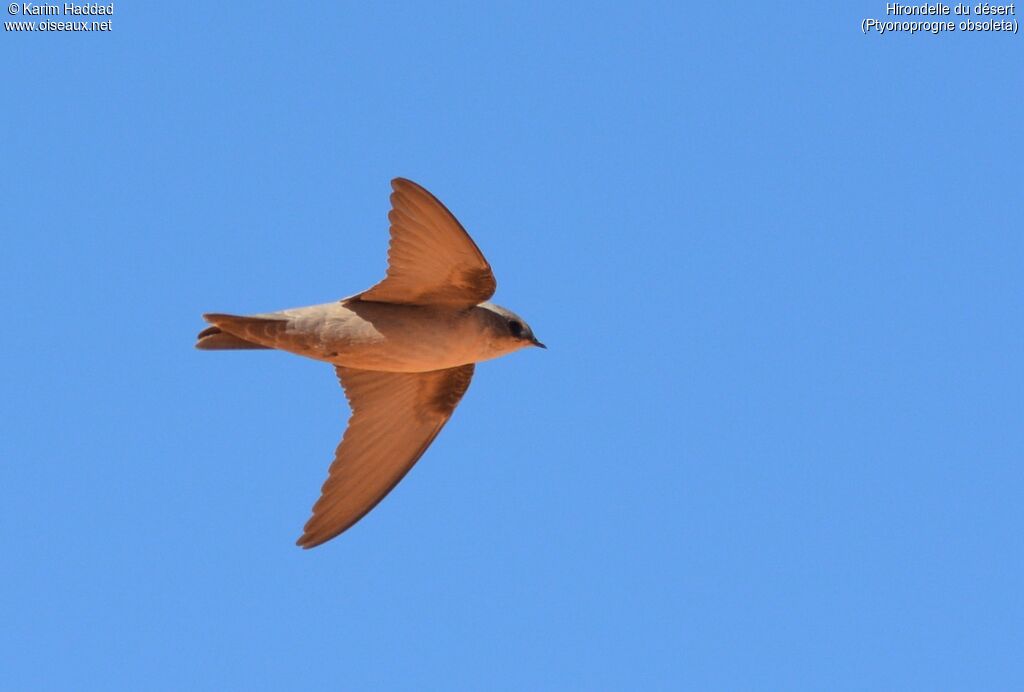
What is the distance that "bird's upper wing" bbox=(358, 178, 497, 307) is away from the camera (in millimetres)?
8695

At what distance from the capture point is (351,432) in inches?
392

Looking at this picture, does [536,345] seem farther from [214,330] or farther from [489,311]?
[214,330]

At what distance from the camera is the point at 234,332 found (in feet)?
29.8

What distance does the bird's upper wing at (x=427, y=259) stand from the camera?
28.5ft

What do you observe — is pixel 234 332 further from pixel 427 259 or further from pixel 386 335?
pixel 427 259

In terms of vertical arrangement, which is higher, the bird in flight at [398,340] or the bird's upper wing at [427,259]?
the bird's upper wing at [427,259]

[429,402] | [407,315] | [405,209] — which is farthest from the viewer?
[429,402]

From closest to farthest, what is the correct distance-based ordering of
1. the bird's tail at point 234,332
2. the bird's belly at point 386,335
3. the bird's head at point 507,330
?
1. the bird's tail at point 234,332
2. the bird's belly at point 386,335
3. the bird's head at point 507,330

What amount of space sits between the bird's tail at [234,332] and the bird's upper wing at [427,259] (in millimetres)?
658

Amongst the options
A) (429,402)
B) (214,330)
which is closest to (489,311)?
(429,402)

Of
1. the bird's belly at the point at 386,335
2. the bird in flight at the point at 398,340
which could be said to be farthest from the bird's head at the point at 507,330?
the bird's belly at the point at 386,335

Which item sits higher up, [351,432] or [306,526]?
[351,432]

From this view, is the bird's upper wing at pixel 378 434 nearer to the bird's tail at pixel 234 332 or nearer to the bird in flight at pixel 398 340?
the bird in flight at pixel 398 340

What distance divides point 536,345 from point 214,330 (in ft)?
6.56
